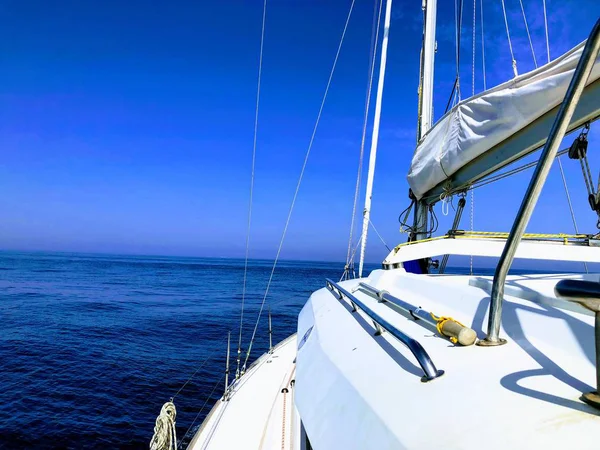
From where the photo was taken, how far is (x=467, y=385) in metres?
1.37

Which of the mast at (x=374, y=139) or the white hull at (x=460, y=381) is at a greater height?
the mast at (x=374, y=139)

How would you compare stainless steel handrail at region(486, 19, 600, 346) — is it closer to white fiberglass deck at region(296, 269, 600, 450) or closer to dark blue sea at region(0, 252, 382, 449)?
white fiberglass deck at region(296, 269, 600, 450)

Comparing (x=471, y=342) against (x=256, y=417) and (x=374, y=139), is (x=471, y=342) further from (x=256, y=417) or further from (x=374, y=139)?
(x=374, y=139)

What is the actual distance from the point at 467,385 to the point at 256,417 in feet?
11.1

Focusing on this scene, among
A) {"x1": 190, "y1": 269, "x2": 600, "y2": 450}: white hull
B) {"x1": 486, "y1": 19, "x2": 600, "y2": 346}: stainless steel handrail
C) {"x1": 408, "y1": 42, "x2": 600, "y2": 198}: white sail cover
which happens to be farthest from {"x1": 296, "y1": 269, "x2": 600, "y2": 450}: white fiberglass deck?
{"x1": 408, "y1": 42, "x2": 600, "y2": 198}: white sail cover

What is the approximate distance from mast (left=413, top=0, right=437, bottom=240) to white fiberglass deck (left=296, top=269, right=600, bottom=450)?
3657 mm

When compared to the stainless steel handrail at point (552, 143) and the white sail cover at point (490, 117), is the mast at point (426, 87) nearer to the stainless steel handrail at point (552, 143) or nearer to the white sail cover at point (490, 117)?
the white sail cover at point (490, 117)

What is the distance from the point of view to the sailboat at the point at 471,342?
115 cm

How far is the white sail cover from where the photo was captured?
109 inches

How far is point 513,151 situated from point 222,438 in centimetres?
404

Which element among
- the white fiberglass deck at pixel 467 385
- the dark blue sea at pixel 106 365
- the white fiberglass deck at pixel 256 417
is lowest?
the dark blue sea at pixel 106 365

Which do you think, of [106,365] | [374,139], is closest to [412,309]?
[374,139]

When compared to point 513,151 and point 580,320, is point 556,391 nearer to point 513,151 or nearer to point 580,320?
point 580,320

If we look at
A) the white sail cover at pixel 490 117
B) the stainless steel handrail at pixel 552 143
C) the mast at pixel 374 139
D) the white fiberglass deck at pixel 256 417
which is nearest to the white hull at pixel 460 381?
the stainless steel handrail at pixel 552 143
